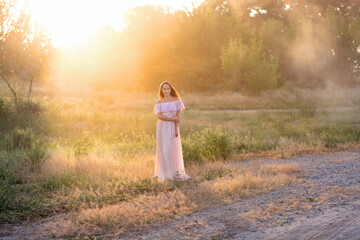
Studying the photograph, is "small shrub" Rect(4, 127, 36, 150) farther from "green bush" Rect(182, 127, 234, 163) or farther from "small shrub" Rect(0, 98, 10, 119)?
"small shrub" Rect(0, 98, 10, 119)

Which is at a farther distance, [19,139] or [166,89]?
[19,139]

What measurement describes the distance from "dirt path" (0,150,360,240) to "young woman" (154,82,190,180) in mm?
1956

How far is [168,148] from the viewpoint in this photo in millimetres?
7832

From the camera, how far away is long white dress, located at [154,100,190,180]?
7824mm

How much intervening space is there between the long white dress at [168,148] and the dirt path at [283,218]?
2000 millimetres

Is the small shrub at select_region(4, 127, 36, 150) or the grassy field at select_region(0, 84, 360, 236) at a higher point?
the small shrub at select_region(4, 127, 36, 150)

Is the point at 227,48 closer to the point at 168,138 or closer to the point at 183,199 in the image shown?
the point at 168,138

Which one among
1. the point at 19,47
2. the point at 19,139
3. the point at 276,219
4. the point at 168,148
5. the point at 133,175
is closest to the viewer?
the point at 276,219


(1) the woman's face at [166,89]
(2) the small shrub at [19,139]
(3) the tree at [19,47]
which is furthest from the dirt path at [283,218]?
(3) the tree at [19,47]

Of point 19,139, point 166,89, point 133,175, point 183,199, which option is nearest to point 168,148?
point 133,175

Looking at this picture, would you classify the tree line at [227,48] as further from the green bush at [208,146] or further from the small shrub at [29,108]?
the green bush at [208,146]

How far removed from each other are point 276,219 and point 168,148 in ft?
10.2

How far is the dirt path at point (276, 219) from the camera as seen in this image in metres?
4.76

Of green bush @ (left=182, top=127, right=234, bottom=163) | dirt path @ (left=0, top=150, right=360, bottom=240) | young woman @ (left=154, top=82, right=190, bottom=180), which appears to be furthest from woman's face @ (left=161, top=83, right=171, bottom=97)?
dirt path @ (left=0, top=150, right=360, bottom=240)
